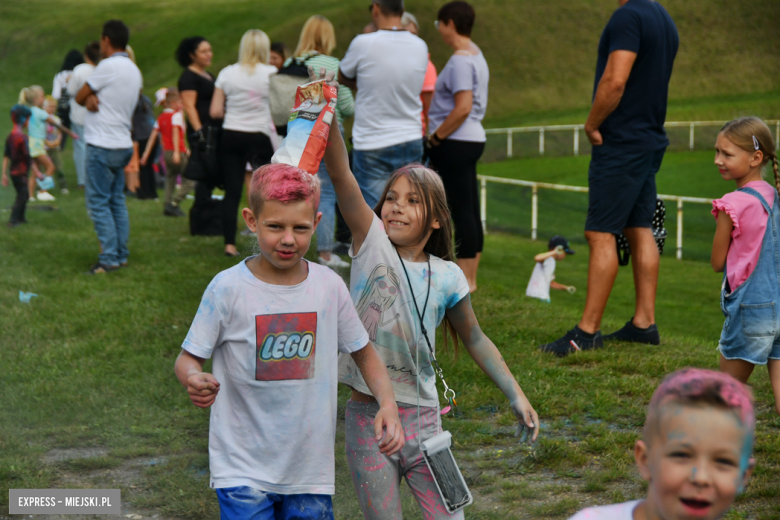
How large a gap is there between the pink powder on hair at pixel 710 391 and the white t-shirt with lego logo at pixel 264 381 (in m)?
1.10

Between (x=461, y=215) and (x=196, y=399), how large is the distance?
4.55 metres

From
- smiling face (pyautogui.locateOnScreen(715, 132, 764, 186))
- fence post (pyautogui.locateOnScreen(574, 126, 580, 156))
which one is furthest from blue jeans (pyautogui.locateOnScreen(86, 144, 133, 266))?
fence post (pyautogui.locateOnScreen(574, 126, 580, 156))

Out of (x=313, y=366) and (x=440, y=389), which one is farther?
(x=440, y=389)

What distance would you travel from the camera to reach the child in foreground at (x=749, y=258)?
3842 mm

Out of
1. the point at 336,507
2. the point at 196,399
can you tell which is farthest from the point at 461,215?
the point at 196,399

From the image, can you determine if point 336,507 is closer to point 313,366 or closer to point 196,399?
point 313,366

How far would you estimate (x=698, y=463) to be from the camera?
5.17 feet

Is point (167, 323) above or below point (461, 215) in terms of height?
below

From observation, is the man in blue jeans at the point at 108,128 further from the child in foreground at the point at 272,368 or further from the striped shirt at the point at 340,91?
the child in foreground at the point at 272,368

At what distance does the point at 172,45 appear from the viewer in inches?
1587

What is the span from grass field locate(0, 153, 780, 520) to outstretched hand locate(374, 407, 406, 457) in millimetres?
796

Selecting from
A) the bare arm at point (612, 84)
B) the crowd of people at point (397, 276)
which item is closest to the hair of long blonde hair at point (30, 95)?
the crowd of people at point (397, 276)

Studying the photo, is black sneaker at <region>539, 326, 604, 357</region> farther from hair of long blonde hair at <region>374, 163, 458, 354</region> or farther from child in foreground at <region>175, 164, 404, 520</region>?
child in foreground at <region>175, 164, 404, 520</region>

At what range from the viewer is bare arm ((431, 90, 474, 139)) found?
6.25 meters
